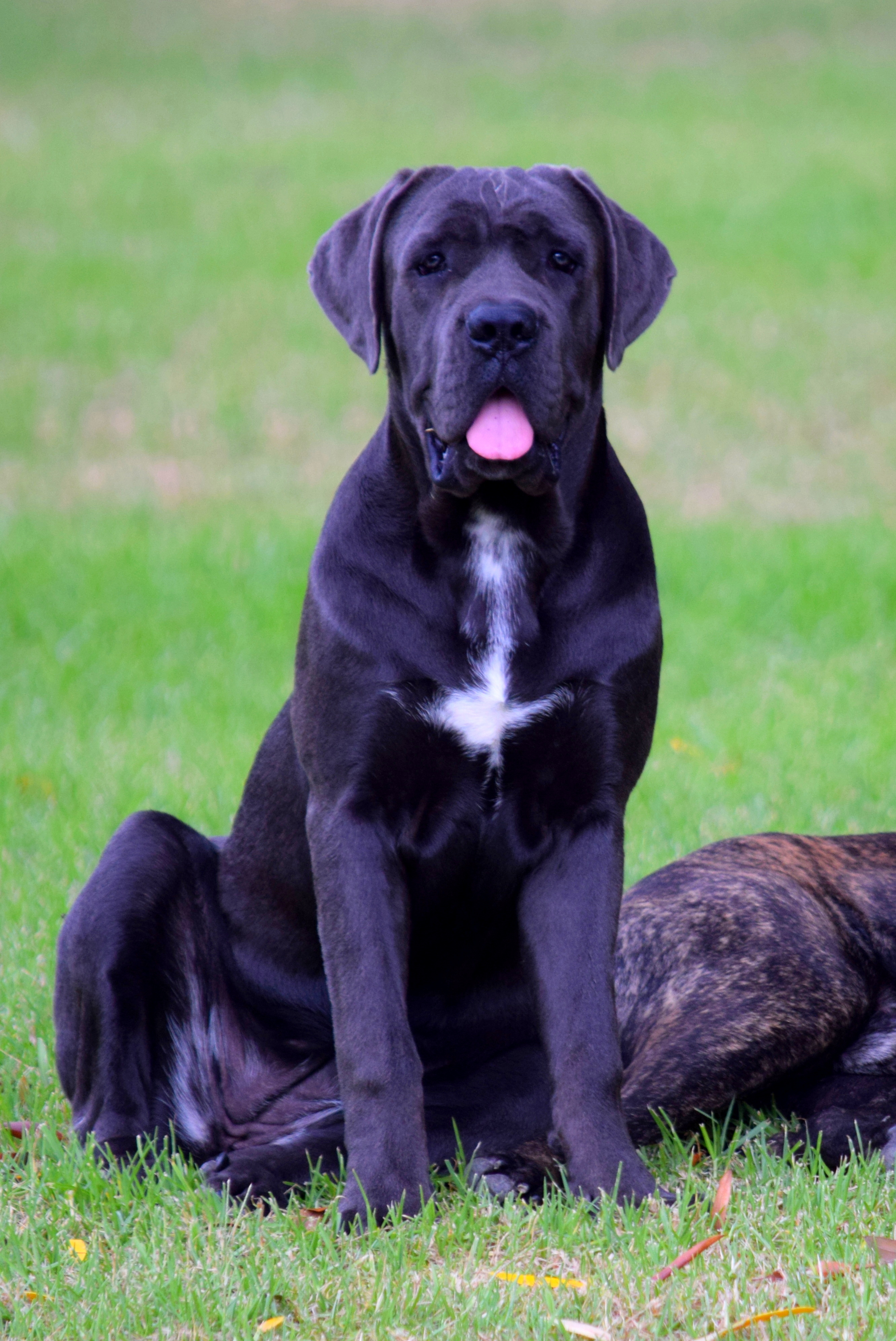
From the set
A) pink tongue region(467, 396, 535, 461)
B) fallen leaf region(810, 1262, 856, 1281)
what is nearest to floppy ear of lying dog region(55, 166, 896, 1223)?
pink tongue region(467, 396, 535, 461)

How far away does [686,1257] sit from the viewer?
2.88 meters

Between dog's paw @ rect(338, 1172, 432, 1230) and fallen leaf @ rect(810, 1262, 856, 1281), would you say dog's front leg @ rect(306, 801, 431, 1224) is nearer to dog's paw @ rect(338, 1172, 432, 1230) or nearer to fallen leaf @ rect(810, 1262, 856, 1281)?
dog's paw @ rect(338, 1172, 432, 1230)

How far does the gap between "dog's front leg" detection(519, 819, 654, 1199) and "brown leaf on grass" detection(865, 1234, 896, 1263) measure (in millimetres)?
438

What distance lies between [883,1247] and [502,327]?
1858mm

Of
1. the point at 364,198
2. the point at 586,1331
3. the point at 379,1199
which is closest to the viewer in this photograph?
the point at 586,1331

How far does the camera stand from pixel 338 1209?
3.12 metres

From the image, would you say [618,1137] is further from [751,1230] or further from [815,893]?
[815,893]

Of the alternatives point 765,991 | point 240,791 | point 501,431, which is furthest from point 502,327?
point 240,791

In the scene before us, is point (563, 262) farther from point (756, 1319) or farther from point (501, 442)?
point (756, 1319)

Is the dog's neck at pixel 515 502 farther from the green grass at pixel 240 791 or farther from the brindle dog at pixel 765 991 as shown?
the green grass at pixel 240 791

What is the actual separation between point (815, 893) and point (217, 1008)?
1509 millimetres

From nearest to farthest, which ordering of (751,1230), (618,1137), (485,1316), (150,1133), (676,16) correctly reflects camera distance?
(485,1316)
(751,1230)
(618,1137)
(150,1133)
(676,16)

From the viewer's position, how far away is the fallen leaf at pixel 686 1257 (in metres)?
2.82

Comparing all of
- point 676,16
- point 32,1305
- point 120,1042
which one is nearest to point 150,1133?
point 120,1042
